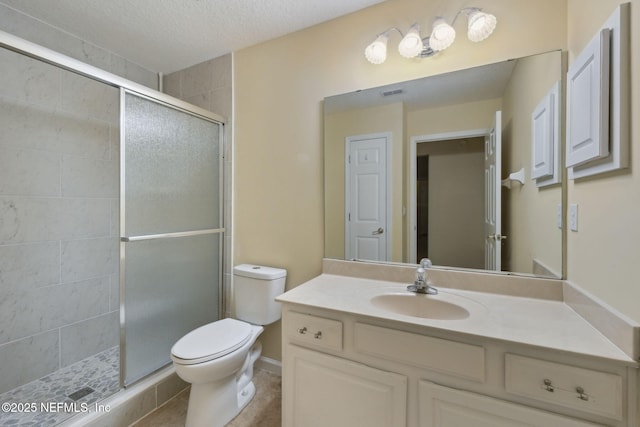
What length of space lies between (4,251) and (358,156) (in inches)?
89.0

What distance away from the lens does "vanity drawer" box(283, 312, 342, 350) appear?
3.79ft

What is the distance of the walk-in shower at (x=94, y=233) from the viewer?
1.59 metres

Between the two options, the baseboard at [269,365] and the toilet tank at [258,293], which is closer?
the toilet tank at [258,293]

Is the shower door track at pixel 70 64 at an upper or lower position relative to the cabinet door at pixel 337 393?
upper

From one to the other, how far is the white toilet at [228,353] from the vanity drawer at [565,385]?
1276mm

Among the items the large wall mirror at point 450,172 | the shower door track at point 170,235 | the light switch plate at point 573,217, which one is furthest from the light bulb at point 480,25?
the shower door track at point 170,235

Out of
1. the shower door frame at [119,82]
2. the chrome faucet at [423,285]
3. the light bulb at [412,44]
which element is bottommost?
the chrome faucet at [423,285]

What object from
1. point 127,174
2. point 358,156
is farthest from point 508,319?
point 127,174

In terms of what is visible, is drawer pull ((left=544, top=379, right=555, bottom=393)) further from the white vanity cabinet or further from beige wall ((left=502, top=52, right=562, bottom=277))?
beige wall ((left=502, top=52, right=562, bottom=277))

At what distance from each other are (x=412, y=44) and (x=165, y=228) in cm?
183

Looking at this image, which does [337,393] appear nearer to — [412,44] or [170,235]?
[170,235]

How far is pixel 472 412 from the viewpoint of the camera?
3.00 feet

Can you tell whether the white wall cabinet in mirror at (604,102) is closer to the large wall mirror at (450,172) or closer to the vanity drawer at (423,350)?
the large wall mirror at (450,172)

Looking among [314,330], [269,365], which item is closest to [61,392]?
[269,365]
